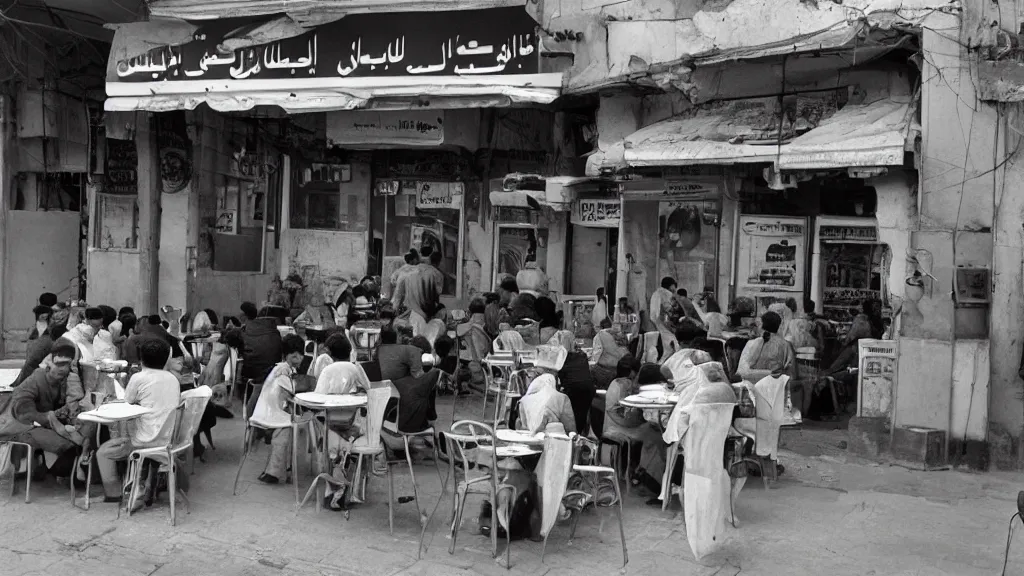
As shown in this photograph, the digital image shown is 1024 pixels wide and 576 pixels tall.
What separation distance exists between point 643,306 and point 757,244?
229cm

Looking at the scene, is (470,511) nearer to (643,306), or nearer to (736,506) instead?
(736,506)

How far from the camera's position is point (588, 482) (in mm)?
8031

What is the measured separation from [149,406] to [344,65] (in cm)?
882

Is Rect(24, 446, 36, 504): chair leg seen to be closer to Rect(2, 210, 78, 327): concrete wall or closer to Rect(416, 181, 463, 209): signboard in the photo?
Rect(2, 210, 78, 327): concrete wall

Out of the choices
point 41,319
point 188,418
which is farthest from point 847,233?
point 41,319

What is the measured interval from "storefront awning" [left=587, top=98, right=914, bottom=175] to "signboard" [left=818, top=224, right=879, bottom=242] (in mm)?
1992

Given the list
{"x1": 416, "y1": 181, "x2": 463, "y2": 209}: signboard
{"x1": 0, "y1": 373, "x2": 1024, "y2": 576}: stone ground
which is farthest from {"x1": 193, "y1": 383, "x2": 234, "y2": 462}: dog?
{"x1": 416, "y1": 181, "x2": 463, "y2": 209}: signboard

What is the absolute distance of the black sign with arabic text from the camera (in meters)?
15.4

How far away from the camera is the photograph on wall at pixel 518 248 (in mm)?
19062

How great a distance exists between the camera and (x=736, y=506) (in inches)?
351

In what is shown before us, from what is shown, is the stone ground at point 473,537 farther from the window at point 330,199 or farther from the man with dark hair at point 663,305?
the window at point 330,199

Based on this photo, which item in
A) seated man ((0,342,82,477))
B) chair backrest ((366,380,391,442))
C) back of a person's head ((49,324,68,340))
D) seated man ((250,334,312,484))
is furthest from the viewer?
back of a person's head ((49,324,68,340))

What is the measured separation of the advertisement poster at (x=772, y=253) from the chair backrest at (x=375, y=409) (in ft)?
25.7

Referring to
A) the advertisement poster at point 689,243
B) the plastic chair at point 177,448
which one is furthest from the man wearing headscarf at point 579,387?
the advertisement poster at point 689,243
